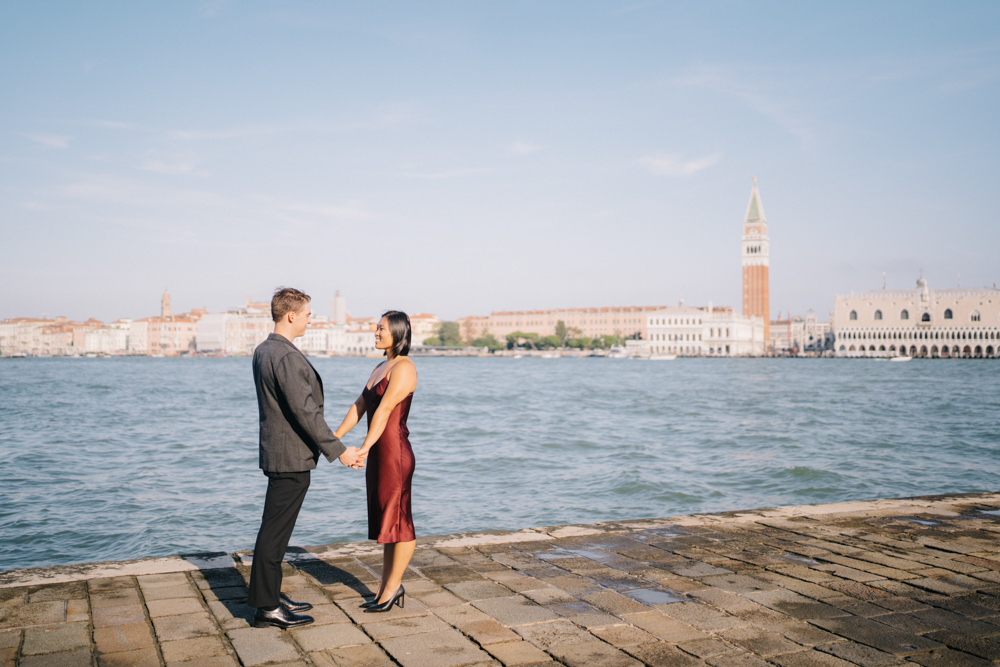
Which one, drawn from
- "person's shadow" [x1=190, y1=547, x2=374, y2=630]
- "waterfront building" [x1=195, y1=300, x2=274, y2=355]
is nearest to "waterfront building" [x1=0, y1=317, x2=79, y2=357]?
"waterfront building" [x1=195, y1=300, x2=274, y2=355]

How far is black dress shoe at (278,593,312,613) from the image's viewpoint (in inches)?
137

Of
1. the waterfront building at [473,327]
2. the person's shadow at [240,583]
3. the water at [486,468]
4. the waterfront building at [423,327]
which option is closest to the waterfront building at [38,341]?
the waterfront building at [423,327]

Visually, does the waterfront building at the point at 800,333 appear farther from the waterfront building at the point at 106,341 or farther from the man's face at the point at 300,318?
the man's face at the point at 300,318

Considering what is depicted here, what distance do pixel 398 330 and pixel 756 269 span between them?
4987 inches

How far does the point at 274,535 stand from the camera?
343 cm

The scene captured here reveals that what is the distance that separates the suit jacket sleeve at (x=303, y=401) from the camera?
132 inches

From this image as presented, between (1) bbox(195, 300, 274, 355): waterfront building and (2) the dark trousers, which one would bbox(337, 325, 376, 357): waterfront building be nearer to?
(1) bbox(195, 300, 274, 355): waterfront building

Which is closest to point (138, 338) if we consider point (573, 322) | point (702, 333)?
point (573, 322)

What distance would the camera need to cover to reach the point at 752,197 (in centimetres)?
12938

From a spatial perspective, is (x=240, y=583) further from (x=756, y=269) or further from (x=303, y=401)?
(x=756, y=269)

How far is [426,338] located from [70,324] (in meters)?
77.5

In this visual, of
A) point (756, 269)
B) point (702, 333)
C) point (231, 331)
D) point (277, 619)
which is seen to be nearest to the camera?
point (277, 619)

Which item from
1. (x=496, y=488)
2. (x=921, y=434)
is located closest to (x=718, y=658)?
(x=496, y=488)

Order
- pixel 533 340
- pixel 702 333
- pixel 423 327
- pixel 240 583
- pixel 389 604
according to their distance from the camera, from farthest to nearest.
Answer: pixel 423 327 < pixel 533 340 < pixel 702 333 < pixel 240 583 < pixel 389 604
